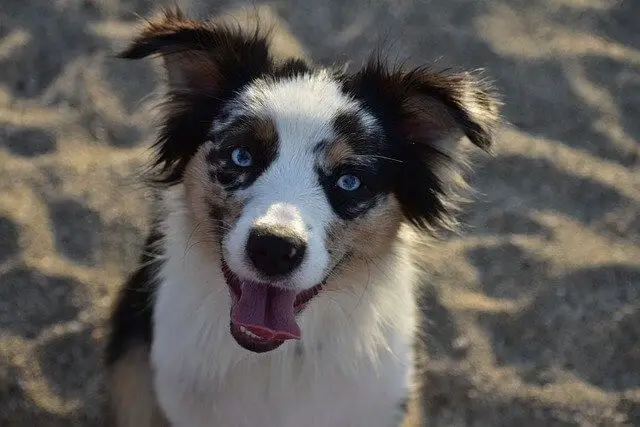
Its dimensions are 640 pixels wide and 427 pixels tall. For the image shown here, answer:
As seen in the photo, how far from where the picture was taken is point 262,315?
2172mm

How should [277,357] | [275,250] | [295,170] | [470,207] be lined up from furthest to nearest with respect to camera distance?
[470,207], [277,357], [295,170], [275,250]

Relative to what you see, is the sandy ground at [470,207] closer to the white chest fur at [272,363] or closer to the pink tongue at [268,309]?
the white chest fur at [272,363]

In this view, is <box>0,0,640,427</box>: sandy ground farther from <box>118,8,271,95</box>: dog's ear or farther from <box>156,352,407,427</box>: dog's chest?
<box>118,8,271,95</box>: dog's ear

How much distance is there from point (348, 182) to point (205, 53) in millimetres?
600

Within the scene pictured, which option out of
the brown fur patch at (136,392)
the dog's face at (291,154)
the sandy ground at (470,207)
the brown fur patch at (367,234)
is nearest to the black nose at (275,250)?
the dog's face at (291,154)

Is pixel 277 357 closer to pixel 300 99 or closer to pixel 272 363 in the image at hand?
pixel 272 363

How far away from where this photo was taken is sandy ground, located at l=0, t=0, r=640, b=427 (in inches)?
117

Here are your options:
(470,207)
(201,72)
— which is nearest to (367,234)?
(201,72)

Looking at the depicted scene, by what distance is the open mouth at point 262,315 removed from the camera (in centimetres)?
214

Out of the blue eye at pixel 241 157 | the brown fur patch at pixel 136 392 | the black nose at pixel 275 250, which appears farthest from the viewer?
the brown fur patch at pixel 136 392

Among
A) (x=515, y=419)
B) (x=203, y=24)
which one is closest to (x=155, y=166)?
(x=203, y=24)

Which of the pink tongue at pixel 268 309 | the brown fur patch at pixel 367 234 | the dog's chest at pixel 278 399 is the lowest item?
the dog's chest at pixel 278 399

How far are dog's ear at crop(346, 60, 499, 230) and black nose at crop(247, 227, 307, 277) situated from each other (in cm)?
49

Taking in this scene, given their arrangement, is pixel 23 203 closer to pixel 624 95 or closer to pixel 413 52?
pixel 413 52
